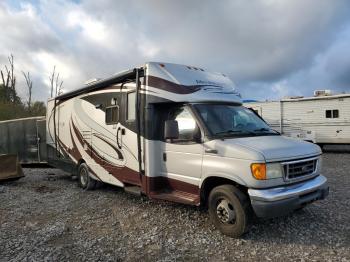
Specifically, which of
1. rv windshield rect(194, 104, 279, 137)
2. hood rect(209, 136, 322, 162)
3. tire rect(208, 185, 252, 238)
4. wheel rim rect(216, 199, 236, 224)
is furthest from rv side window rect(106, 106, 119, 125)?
wheel rim rect(216, 199, 236, 224)

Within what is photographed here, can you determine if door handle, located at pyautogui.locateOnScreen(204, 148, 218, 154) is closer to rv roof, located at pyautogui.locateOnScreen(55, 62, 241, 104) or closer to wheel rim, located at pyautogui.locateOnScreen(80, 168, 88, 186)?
rv roof, located at pyautogui.locateOnScreen(55, 62, 241, 104)

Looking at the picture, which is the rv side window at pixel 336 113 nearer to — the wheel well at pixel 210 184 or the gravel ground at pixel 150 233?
the gravel ground at pixel 150 233

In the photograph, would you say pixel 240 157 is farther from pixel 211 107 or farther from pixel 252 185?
pixel 211 107

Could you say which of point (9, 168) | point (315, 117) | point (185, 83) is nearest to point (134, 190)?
point (185, 83)

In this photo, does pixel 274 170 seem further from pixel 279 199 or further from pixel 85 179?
pixel 85 179

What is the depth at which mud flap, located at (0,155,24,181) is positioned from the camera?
11.1m

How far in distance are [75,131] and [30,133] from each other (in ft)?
22.0

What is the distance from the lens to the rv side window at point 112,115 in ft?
26.6

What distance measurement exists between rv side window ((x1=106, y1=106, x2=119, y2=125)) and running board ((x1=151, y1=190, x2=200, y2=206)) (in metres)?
2.23

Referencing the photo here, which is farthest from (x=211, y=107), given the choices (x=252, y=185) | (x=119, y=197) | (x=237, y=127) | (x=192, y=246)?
(x=119, y=197)

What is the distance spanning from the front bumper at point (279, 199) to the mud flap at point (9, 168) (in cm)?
867

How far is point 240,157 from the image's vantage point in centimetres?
538

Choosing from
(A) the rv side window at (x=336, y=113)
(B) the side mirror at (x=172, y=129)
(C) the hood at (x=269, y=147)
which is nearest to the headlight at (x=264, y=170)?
(C) the hood at (x=269, y=147)

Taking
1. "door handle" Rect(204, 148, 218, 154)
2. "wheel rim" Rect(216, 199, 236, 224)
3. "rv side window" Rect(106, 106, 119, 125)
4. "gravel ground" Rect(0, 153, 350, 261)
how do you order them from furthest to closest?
"rv side window" Rect(106, 106, 119, 125), "door handle" Rect(204, 148, 218, 154), "wheel rim" Rect(216, 199, 236, 224), "gravel ground" Rect(0, 153, 350, 261)
